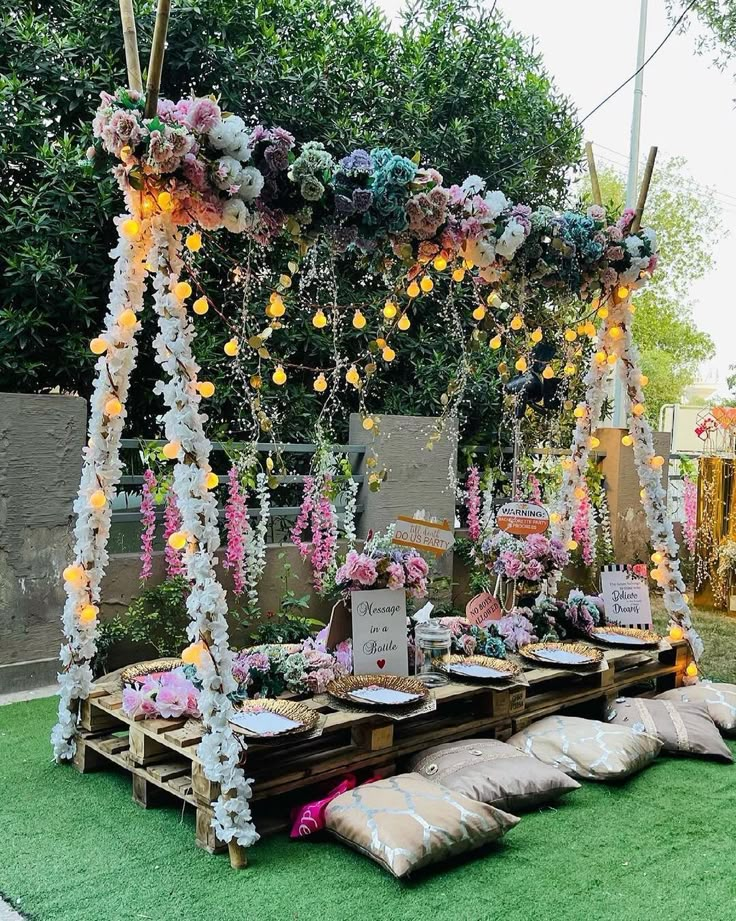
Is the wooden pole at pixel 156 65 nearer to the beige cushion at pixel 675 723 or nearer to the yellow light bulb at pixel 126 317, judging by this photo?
the yellow light bulb at pixel 126 317

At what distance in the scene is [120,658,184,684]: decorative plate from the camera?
3033 millimetres

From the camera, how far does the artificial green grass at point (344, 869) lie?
2117mm

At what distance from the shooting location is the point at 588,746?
10.0 ft

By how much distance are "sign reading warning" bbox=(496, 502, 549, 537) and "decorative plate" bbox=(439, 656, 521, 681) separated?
69 cm

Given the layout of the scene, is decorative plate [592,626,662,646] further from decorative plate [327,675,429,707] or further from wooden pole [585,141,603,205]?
wooden pole [585,141,603,205]

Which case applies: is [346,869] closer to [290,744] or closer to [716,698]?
[290,744]

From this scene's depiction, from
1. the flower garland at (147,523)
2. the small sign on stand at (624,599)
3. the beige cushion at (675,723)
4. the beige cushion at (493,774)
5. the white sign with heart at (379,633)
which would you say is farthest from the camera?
the small sign on stand at (624,599)

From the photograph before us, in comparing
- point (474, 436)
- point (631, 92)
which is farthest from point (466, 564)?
point (631, 92)

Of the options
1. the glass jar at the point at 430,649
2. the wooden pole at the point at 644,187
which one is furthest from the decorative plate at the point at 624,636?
the wooden pole at the point at 644,187

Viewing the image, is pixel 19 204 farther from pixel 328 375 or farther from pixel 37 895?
pixel 37 895

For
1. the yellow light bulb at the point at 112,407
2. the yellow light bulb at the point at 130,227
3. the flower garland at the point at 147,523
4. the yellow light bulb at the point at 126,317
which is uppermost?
the yellow light bulb at the point at 130,227

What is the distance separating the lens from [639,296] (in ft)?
67.1

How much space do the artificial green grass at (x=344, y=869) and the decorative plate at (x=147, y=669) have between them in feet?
1.14

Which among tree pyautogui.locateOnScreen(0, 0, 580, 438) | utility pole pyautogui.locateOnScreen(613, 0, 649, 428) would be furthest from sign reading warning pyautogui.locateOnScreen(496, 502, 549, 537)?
utility pole pyautogui.locateOnScreen(613, 0, 649, 428)
